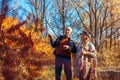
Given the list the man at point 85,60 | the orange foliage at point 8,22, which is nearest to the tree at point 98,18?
the orange foliage at point 8,22

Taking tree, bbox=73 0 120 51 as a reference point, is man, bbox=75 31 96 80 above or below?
below

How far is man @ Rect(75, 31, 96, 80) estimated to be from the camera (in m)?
9.69

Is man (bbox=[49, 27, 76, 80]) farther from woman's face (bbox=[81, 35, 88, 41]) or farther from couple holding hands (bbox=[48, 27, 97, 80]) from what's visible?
woman's face (bbox=[81, 35, 88, 41])

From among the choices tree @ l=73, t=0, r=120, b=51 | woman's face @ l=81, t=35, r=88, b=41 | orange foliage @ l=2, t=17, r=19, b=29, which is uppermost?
tree @ l=73, t=0, r=120, b=51

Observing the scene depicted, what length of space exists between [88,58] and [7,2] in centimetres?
331

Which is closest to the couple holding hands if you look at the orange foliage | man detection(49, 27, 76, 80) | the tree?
man detection(49, 27, 76, 80)

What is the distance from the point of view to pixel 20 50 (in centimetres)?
1140

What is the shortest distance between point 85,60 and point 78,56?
0.86 ft

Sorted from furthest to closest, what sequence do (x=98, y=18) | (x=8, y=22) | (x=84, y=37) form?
(x=98, y=18)
(x=8, y=22)
(x=84, y=37)

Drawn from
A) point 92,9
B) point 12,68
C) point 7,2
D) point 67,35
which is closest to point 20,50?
point 12,68

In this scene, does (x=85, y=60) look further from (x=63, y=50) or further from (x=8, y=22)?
(x=8, y=22)

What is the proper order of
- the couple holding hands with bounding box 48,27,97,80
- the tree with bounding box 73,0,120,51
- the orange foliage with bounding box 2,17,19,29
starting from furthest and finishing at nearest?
the tree with bounding box 73,0,120,51 → the orange foliage with bounding box 2,17,19,29 → the couple holding hands with bounding box 48,27,97,80

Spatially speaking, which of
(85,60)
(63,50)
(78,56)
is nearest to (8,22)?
(63,50)

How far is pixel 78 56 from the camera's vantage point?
9.70 meters
